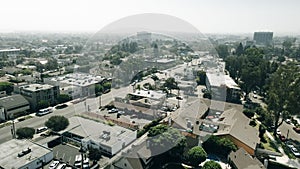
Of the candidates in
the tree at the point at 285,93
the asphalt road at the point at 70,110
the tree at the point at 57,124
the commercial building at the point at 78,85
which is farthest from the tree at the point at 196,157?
the commercial building at the point at 78,85

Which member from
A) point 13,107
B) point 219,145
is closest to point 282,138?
point 219,145

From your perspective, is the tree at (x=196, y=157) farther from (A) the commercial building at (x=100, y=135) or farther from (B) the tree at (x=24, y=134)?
(B) the tree at (x=24, y=134)

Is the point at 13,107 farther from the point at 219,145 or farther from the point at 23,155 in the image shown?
the point at 219,145

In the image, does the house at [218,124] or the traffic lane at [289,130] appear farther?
the traffic lane at [289,130]

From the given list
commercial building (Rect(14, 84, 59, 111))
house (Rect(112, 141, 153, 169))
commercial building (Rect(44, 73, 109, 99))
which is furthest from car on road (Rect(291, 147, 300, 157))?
commercial building (Rect(14, 84, 59, 111))

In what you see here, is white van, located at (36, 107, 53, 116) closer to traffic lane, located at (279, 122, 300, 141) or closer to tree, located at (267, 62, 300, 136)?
tree, located at (267, 62, 300, 136)

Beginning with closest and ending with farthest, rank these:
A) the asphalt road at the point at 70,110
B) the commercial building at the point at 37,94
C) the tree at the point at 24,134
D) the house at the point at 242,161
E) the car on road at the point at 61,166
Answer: the house at the point at 242,161 < the car on road at the point at 61,166 < the tree at the point at 24,134 < the asphalt road at the point at 70,110 < the commercial building at the point at 37,94
